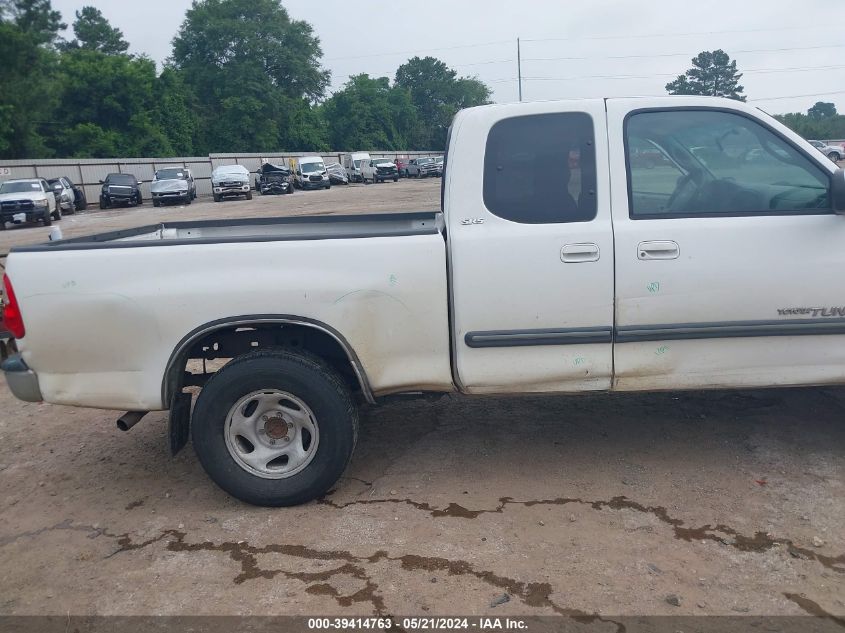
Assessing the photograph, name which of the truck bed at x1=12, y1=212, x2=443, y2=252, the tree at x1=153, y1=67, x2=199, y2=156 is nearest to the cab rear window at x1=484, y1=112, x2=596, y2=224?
the truck bed at x1=12, y1=212, x2=443, y2=252

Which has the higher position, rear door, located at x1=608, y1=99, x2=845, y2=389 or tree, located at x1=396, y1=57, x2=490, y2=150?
tree, located at x1=396, y1=57, x2=490, y2=150

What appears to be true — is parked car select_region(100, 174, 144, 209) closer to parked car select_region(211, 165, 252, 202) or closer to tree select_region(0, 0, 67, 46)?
parked car select_region(211, 165, 252, 202)

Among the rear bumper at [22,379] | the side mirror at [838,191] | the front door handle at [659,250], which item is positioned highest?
the side mirror at [838,191]

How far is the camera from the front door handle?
3807mm

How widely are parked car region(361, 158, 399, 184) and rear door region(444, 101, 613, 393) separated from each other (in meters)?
49.9

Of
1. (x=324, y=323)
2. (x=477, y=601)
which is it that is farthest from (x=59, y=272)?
(x=477, y=601)

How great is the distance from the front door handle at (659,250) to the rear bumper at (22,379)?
3.15 m

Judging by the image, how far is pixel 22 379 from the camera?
3.96 meters

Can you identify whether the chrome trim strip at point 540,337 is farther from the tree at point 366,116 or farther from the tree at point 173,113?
the tree at point 366,116

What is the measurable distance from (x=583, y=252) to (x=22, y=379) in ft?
9.64

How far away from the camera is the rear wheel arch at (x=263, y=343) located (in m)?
3.86

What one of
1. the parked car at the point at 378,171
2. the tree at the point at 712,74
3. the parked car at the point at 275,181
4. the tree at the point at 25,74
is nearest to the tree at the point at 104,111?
the tree at the point at 25,74

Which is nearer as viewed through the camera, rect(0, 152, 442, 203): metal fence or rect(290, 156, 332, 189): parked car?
rect(0, 152, 442, 203): metal fence

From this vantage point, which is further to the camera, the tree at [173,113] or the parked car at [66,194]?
the tree at [173,113]
